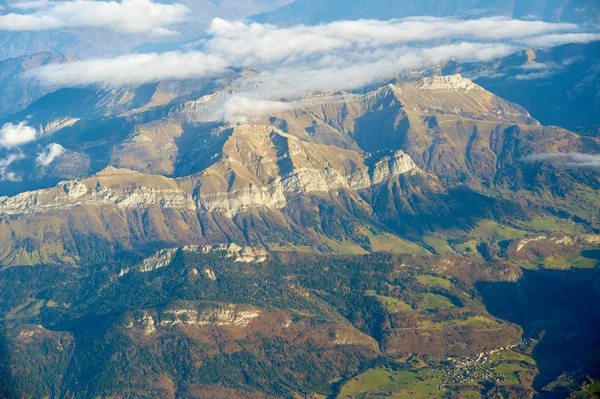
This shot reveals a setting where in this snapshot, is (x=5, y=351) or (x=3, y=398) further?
(x=5, y=351)

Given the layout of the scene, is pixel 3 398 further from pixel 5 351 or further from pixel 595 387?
pixel 595 387

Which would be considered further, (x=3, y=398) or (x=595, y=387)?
(x=595, y=387)

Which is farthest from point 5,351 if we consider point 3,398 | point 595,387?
point 595,387

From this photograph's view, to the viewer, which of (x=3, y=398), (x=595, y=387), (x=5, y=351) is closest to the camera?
(x=3, y=398)

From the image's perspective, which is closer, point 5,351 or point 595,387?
point 595,387

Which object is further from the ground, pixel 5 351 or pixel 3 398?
pixel 3 398

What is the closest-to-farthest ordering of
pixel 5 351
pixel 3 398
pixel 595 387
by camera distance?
pixel 3 398 → pixel 595 387 → pixel 5 351

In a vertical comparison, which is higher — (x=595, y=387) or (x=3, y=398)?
(x=3, y=398)
